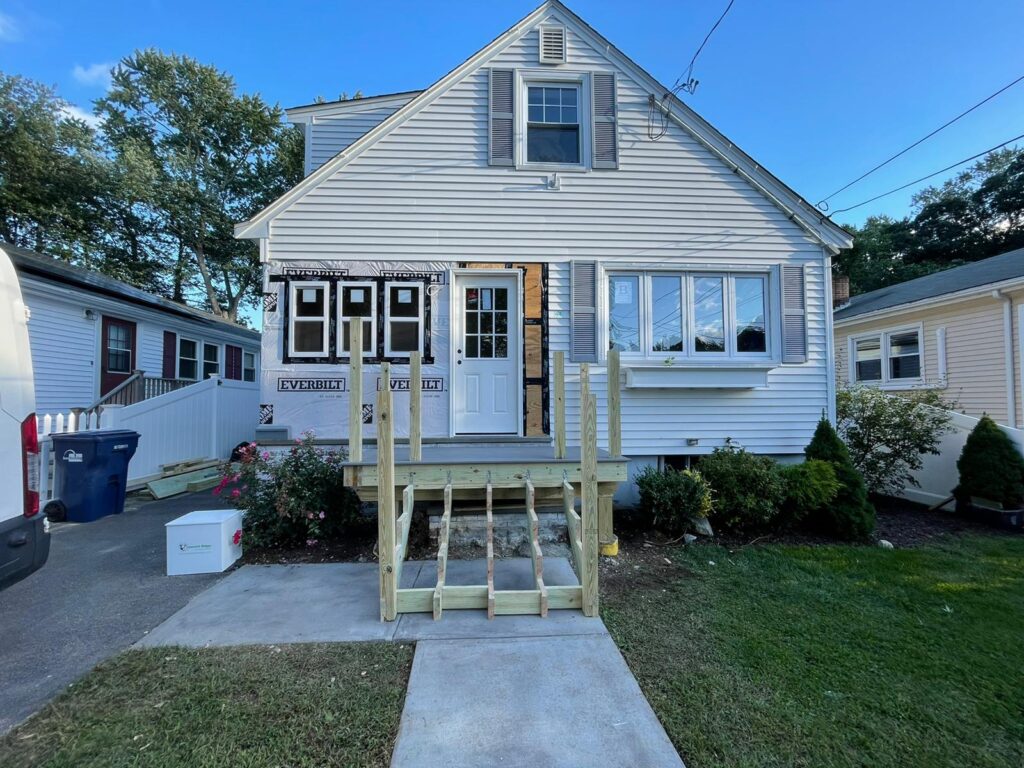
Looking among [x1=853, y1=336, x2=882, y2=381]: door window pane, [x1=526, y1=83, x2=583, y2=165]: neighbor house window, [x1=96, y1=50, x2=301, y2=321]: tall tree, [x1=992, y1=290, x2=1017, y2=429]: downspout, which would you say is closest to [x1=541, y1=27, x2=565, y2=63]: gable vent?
[x1=526, y1=83, x2=583, y2=165]: neighbor house window

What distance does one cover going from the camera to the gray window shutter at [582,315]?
6020 mm

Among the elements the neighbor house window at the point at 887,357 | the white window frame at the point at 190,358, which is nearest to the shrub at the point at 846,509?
the neighbor house window at the point at 887,357

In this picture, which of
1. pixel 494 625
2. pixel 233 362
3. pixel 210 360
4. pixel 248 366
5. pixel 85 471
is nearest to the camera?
pixel 494 625

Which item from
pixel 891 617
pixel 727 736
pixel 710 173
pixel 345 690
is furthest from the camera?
pixel 710 173

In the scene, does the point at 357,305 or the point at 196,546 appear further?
the point at 357,305

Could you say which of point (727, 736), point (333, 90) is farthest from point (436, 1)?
point (333, 90)

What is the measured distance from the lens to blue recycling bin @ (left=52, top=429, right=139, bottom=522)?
5438mm

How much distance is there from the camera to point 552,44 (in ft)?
20.4

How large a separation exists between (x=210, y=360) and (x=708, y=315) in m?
13.0

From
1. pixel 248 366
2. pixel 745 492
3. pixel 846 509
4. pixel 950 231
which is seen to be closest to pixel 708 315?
pixel 745 492

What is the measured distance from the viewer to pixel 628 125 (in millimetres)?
6281

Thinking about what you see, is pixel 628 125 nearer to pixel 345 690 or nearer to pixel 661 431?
pixel 661 431

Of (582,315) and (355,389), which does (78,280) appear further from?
(582,315)

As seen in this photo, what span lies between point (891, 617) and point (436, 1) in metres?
9.31
